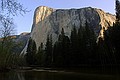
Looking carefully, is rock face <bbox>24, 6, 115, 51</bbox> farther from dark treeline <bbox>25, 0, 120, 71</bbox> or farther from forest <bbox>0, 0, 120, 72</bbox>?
dark treeline <bbox>25, 0, 120, 71</bbox>

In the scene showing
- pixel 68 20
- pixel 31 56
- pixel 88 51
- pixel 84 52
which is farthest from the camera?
pixel 68 20

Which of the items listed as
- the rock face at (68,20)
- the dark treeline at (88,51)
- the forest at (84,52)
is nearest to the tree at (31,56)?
the forest at (84,52)

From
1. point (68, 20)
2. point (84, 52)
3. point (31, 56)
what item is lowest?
point (84, 52)

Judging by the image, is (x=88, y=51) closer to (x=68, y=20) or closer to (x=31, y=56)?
(x=31, y=56)

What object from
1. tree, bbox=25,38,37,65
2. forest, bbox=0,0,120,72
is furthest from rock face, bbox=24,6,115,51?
forest, bbox=0,0,120,72

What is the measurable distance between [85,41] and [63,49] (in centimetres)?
1053

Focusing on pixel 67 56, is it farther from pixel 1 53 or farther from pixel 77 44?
pixel 1 53

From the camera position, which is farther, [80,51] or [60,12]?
[60,12]

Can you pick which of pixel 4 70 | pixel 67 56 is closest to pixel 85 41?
pixel 67 56

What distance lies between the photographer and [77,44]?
75938mm

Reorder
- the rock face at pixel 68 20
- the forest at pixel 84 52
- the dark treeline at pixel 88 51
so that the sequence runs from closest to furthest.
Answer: the forest at pixel 84 52 → the dark treeline at pixel 88 51 → the rock face at pixel 68 20

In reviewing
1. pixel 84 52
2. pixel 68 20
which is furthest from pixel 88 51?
pixel 68 20

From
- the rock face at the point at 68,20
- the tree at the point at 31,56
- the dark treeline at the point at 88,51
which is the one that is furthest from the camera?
the rock face at the point at 68,20

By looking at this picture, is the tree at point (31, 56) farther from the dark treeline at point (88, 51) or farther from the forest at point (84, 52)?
the dark treeline at point (88, 51)
